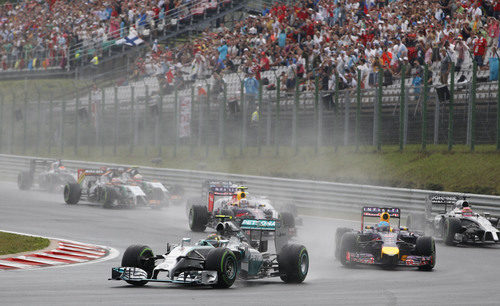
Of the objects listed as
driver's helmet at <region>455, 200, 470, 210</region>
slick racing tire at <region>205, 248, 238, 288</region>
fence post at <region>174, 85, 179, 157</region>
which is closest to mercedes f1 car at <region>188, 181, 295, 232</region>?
driver's helmet at <region>455, 200, 470, 210</region>

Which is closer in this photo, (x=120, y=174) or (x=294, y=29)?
(x=120, y=174)

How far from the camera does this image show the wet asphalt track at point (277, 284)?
1236 centimetres

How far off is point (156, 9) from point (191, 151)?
14.4 meters

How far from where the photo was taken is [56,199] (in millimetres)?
33656

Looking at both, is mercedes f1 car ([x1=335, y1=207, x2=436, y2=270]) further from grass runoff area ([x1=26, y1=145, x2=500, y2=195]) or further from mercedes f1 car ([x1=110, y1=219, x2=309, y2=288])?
grass runoff area ([x1=26, y1=145, x2=500, y2=195])

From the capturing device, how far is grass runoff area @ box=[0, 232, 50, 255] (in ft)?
59.3

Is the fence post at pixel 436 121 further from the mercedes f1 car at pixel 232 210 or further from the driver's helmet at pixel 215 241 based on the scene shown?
the driver's helmet at pixel 215 241

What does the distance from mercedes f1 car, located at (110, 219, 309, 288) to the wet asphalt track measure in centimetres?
17

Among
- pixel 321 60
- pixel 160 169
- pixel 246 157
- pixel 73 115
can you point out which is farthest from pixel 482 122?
pixel 73 115

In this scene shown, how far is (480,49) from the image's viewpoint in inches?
1108

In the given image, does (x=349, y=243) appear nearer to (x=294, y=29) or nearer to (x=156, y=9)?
(x=294, y=29)

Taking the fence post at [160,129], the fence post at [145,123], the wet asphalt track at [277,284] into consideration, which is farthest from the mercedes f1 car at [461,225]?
the fence post at [145,123]

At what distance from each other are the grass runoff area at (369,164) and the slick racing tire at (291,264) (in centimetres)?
1307

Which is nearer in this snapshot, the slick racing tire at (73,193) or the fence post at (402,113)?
the fence post at (402,113)
